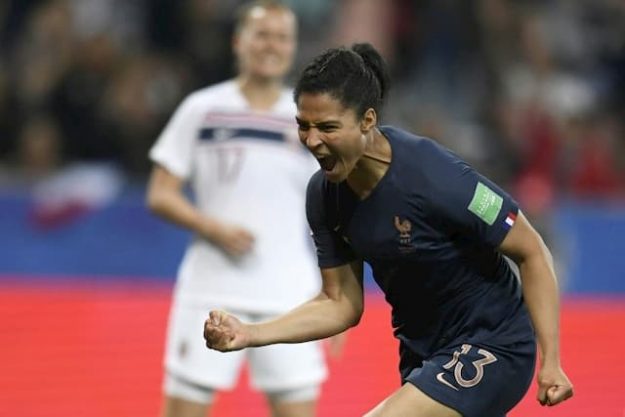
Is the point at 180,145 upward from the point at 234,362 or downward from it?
upward

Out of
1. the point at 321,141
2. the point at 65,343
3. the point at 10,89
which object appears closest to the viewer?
the point at 321,141

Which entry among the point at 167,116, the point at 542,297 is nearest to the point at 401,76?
the point at 167,116

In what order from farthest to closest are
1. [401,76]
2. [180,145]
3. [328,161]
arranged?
[401,76]
[180,145]
[328,161]

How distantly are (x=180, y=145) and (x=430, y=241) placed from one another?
1.84 meters

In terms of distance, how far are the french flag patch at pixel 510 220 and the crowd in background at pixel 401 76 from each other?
6703mm

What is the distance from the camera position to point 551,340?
4.45m

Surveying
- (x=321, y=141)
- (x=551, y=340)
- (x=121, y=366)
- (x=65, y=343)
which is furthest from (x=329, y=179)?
(x=65, y=343)

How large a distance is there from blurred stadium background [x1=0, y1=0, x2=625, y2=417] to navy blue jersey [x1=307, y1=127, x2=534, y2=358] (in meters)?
4.35

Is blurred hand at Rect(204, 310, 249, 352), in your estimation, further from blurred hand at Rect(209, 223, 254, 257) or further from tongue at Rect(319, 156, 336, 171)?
blurred hand at Rect(209, 223, 254, 257)

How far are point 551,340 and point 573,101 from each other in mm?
8505

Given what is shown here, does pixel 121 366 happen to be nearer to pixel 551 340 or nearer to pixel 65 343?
pixel 65 343

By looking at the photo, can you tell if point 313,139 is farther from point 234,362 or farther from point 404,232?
point 234,362

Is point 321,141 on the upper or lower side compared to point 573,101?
upper

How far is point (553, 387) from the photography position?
4363 millimetres
